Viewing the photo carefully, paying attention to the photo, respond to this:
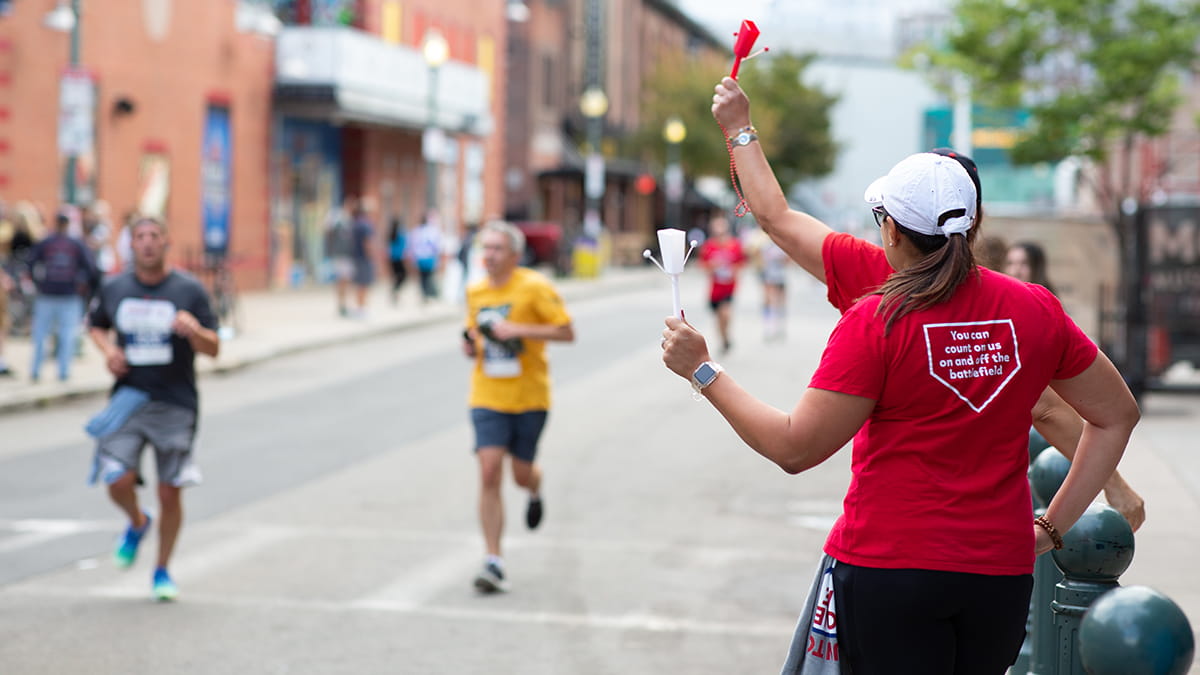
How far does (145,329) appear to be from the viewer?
7.80m

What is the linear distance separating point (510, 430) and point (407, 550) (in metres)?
1.13

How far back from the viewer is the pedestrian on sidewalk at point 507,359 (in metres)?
8.38

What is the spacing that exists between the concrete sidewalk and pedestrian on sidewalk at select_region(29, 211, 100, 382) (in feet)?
1.25

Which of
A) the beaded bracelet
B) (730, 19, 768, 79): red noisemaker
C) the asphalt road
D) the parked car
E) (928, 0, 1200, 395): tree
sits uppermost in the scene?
(928, 0, 1200, 395): tree

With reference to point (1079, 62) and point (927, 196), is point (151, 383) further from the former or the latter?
point (1079, 62)

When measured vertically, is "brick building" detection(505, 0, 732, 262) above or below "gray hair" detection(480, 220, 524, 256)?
above

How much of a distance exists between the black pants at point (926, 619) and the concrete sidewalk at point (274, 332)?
13.1m

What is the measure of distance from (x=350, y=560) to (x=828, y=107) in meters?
68.7

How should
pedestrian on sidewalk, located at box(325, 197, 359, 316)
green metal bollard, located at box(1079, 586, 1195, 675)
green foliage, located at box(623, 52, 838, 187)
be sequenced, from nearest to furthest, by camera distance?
green metal bollard, located at box(1079, 586, 1195, 675) < pedestrian on sidewalk, located at box(325, 197, 359, 316) < green foliage, located at box(623, 52, 838, 187)

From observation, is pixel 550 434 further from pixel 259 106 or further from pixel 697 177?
pixel 697 177


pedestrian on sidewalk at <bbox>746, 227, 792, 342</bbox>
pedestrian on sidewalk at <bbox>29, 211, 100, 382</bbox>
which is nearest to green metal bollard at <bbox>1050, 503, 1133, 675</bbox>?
pedestrian on sidewalk at <bbox>29, 211, 100, 382</bbox>

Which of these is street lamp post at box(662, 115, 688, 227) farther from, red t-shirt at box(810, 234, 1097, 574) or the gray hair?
red t-shirt at box(810, 234, 1097, 574)

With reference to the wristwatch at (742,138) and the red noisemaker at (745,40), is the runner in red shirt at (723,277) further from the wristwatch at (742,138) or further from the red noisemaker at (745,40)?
the red noisemaker at (745,40)

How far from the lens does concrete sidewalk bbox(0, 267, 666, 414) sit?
16312 mm
